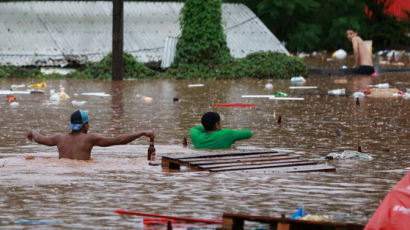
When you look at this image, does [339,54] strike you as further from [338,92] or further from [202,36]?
[338,92]

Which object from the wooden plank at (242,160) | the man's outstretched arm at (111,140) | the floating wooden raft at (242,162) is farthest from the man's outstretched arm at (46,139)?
the wooden plank at (242,160)

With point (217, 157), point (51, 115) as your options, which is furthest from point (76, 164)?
point (51, 115)

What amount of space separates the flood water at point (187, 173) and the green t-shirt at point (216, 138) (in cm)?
40

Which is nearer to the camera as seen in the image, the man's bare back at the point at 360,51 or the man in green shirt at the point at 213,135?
the man in green shirt at the point at 213,135

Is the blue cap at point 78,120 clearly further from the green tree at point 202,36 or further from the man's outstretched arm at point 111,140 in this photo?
the green tree at point 202,36

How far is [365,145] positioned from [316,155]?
1.25m

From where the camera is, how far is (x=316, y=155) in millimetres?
11156

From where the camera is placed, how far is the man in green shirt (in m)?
11.3

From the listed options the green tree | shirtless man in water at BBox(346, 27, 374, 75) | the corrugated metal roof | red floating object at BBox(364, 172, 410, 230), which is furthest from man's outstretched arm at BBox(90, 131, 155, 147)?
the corrugated metal roof

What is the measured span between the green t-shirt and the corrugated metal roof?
62.4ft

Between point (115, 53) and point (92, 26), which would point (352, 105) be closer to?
point (115, 53)

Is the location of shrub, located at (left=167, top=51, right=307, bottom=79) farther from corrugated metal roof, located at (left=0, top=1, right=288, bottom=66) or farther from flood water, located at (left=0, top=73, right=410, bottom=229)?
flood water, located at (left=0, top=73, right=410, bottom=229)

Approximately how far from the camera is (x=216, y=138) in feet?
37.5

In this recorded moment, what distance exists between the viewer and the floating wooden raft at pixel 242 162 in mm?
9625
